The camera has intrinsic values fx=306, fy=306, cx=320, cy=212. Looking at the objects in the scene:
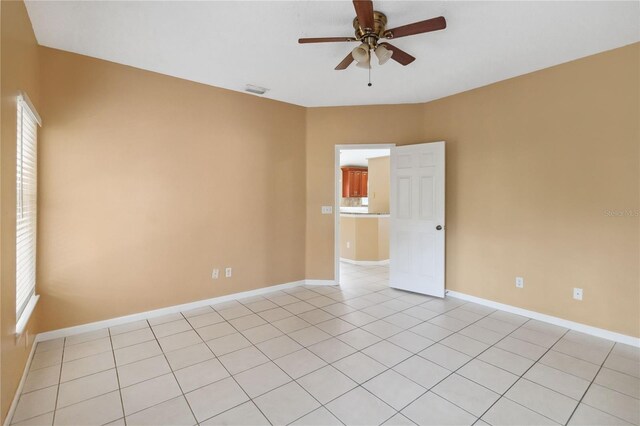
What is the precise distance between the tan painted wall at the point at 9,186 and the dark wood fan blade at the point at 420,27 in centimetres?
238

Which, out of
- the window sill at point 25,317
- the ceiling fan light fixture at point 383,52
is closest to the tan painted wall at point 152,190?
the window sill at point 25,317

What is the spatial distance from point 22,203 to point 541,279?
4.81m

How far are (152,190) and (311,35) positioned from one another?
2298 millimetres

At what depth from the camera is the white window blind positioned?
7.09ft

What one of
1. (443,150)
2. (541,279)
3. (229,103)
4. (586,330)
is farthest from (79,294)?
(586,330)

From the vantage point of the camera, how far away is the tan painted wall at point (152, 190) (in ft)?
9.45

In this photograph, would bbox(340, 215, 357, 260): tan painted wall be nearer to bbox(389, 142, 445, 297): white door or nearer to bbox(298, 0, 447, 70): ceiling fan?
bbox(389, 142, 445, 297): white door

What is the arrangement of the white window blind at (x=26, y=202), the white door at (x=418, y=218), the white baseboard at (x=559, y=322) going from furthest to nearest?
1. the white door at (x=418, y=218)
2. the white baseboard at (x=559, y=322)
3. the white window blind at (x=26, y=202)

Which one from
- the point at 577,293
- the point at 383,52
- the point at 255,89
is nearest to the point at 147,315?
the point at 255,89

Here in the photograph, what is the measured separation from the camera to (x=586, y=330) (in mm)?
3025

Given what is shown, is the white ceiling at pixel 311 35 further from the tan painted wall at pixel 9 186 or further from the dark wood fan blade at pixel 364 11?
the tan painted wall at pixel 9 186

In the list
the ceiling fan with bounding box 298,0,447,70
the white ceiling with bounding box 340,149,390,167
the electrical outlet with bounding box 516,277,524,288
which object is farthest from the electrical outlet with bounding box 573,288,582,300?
the white ceiling with bounding box 340,149,390,167

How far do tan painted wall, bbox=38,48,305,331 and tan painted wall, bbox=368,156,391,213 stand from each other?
141 inches

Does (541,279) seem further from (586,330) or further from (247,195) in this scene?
(247,195)
